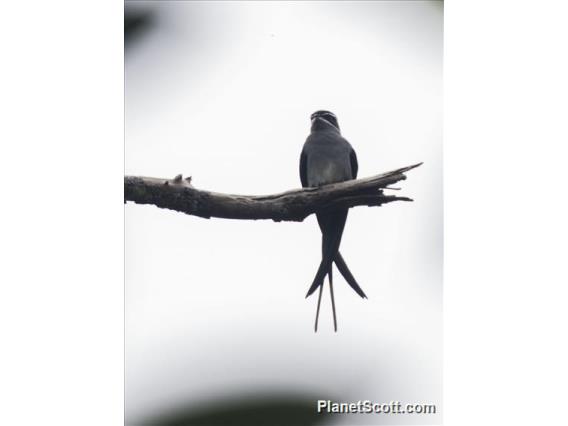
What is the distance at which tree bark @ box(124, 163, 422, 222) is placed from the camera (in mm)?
3035

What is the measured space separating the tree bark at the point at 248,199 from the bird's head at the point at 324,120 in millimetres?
557

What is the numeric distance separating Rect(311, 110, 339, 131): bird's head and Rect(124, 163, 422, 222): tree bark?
56 centimetres

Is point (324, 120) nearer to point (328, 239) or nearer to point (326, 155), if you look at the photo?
point (326, 155)

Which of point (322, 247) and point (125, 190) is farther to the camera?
point (322, 247)

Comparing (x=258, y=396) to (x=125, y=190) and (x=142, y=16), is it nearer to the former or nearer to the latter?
(x=125, y=190)

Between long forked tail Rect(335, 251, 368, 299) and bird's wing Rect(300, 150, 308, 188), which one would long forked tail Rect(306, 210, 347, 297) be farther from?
bird's wing Rect(300, 150, 308, 188)

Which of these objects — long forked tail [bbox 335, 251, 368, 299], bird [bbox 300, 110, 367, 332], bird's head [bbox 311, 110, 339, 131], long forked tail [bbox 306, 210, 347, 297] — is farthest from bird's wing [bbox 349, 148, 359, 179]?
long forked tail [bbox 335, 251, 368, 299]

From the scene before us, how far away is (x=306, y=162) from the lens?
A: 3668 millimetres

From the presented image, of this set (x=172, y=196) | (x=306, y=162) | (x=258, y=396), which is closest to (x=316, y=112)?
(x=306, y=162)

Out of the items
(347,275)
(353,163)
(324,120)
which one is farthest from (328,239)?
(324,120)

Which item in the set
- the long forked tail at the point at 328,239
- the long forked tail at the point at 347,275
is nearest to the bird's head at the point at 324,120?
the long forked tail at the point at 328,239

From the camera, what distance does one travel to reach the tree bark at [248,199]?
119 inches

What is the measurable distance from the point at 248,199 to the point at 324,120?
76 centimetres

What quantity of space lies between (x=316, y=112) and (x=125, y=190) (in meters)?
1.07
